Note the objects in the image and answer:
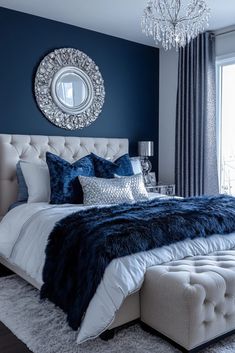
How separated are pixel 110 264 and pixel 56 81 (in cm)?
280

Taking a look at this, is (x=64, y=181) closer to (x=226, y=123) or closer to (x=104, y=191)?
(x=104, y=191)

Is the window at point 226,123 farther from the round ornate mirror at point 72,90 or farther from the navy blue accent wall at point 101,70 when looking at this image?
the round ornate mirror at point 72,90

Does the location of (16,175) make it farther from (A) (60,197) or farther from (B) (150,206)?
(B) (150,206)

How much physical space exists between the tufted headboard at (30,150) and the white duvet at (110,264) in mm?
473

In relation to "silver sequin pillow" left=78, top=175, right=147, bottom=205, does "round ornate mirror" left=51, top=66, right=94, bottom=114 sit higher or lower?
higher

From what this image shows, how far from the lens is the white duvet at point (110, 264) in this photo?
2045 millimetres

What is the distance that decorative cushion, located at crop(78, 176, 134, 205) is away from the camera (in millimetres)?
3361

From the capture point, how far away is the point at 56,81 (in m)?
4.24

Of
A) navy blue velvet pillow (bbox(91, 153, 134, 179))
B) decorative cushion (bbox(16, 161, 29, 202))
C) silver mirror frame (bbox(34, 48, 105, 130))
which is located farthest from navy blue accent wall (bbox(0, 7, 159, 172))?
navy blue velvet pillow (bbox(91, 153, 134, 179))

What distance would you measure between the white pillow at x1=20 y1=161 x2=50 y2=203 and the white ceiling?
67.8 inches

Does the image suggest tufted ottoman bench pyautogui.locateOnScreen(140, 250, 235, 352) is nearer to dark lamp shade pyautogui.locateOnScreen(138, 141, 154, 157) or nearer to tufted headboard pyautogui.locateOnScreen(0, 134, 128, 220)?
tufted headboard pyautogui.locateOnScreen(0, 134, 128, 220)

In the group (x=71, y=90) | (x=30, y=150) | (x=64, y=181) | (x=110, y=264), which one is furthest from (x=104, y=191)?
(x=71, y=90)

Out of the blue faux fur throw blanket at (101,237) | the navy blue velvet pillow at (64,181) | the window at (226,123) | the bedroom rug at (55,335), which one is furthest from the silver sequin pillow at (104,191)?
the window at (226,123)

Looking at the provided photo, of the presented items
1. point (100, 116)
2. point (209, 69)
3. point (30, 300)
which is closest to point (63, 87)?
point (100, 116)
